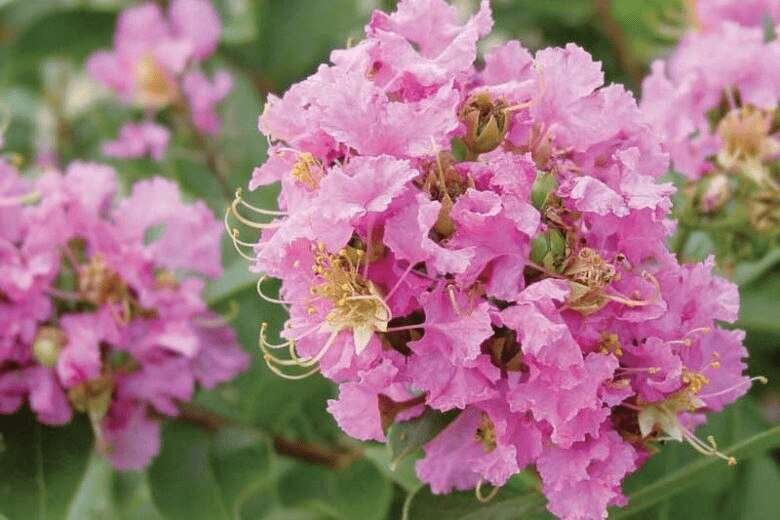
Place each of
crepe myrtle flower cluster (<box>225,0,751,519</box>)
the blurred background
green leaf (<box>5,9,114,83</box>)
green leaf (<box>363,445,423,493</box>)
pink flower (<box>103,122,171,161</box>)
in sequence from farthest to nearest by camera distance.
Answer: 1. green leaf (<box>5,9,114,83</box>)
2. pink flower (<box>103,122,171,161</box>)
3. the blurred background
4. green leaf (<box>363,445,423,493</box>)
5. crepe myrtle flower cluster (<box>225,0,751,519</box>)

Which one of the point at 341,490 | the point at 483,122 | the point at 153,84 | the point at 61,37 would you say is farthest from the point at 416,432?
the point at 61,37

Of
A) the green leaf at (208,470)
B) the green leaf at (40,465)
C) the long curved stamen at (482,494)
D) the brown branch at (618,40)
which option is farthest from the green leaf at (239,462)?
the brown branch at (618,40)

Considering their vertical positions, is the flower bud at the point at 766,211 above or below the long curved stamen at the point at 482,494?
above

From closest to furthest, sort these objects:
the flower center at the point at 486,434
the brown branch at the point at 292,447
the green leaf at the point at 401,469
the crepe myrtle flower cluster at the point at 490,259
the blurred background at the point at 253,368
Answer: the crepe myrtle flower cluster at the point at 490,259
the flower center at the point at 486,434
the green leaf at the point at 401,469
the blurred background at the point at 253,368
the brown branch at the point at 292,447

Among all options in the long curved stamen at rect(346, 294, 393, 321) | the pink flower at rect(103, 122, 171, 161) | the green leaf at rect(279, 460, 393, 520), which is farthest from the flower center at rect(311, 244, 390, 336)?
the pink flower at rect(103, 122, 171, 161)

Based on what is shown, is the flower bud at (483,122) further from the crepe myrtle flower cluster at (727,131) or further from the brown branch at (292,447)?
the brown branch at (292,447)

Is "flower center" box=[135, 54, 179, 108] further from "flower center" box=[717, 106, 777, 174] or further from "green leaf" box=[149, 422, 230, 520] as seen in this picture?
"flower center" box=[717, 106, 777, 174]

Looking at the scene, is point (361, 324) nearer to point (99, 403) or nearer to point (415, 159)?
point (415, 159)
